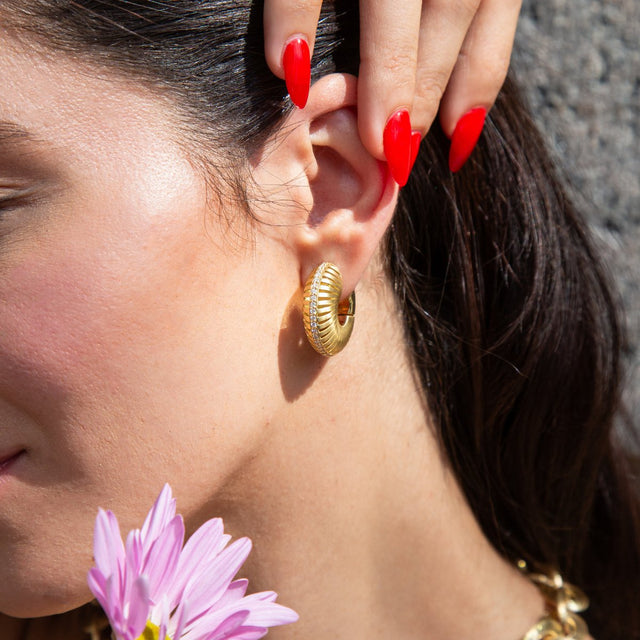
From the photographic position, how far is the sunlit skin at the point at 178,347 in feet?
3.90

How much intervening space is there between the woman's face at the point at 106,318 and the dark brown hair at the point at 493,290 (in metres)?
0.09

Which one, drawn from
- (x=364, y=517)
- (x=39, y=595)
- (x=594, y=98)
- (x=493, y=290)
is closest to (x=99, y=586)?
(x=39, y=595)

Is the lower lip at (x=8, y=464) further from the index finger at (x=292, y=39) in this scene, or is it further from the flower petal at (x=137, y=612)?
the index finger at (x=292, y=39)

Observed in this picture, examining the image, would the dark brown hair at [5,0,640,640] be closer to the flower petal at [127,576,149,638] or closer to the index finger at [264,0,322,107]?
the index finger at [264,0,322,107]

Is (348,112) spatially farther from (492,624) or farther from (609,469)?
(609,469)

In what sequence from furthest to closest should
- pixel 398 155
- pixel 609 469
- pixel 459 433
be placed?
pixel 609 469 → pixel 459 433 → pixel 398 155

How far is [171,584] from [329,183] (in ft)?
2.32

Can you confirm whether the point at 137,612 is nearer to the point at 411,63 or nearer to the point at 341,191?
the point at 341,191

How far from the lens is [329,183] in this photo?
1.38m

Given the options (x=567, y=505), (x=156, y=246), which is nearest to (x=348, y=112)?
(x=156, y=246)

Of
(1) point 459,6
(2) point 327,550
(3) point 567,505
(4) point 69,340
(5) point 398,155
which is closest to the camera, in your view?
(4) point 69,340

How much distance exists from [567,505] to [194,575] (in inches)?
52.6

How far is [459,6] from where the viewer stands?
1.44 m

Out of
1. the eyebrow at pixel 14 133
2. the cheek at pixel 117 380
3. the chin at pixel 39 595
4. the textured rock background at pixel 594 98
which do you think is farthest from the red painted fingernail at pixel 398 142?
the textured rock background at pixel 594 98
